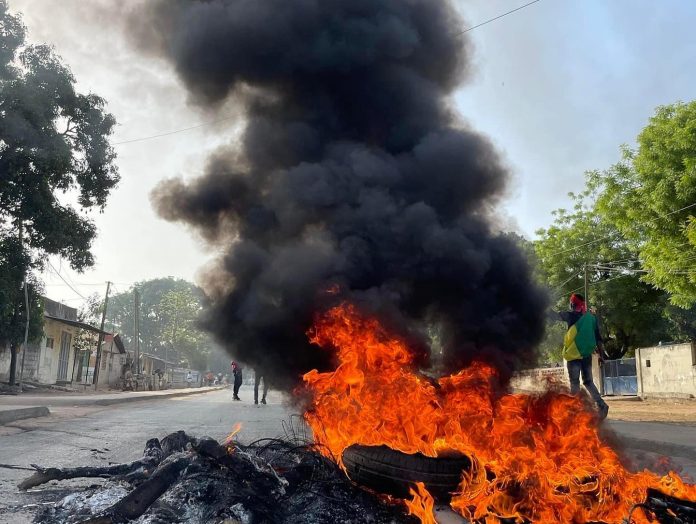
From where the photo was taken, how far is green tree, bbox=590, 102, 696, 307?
1455 centimetres

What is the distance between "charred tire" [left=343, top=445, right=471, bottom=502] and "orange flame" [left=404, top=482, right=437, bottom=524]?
75mm

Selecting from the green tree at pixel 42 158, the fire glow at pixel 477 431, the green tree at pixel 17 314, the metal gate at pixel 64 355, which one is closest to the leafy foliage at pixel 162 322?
the metal gate at pixel 64 355

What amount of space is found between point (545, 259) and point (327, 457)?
3012cm

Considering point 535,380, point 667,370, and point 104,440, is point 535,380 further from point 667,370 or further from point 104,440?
point 667,370

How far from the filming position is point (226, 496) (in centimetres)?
349

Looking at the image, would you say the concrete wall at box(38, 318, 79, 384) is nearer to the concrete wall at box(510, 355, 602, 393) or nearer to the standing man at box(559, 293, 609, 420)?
the standing man at box(559, 293, 609, 420)

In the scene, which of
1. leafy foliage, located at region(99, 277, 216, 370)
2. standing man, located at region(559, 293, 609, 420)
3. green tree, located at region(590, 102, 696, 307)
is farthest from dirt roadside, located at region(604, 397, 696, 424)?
leafy foliage, located at region(99, 277, 216, 370)

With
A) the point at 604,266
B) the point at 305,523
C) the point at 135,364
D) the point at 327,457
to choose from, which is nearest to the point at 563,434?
the point at 327,457

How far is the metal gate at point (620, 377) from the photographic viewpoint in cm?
2509

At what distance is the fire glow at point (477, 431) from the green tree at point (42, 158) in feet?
45.0

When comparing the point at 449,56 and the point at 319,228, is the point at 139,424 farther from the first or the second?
the point at 449,56

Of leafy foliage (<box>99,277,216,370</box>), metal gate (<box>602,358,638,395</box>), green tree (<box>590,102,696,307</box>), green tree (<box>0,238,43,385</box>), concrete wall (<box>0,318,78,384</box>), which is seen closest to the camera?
green tree (<box>590,102,696,307</box>)

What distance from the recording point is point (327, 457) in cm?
416

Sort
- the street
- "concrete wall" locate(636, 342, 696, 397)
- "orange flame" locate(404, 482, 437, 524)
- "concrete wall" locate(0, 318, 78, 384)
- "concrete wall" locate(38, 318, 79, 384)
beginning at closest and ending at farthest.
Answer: "orange flame" locate(404, 482, 437, 524) < the street < "concrete wall" locate(636, 342, 696, 397) < "concrete wall" locate(0, 318, 78, 384) < "concrete wall" locate(38, 318, 79, 384)
